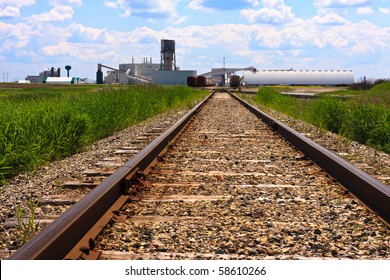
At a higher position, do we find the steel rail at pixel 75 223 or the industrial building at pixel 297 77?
the industrial building at pixel 297 77

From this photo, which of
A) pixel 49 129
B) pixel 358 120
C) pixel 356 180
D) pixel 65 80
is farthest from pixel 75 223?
pixel 65 80

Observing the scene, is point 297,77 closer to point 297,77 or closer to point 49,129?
point 297,77

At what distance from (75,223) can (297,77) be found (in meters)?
114

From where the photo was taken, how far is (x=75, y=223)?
3479 mm

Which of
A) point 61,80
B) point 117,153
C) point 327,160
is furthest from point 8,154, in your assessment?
point 61,80

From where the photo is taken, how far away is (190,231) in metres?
3.94

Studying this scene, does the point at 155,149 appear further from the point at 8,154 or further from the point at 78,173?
the point at 8,154

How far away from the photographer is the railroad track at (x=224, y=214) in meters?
3.47

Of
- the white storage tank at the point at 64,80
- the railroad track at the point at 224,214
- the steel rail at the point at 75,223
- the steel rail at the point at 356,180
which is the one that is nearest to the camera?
the steel rail at the point at 75,223

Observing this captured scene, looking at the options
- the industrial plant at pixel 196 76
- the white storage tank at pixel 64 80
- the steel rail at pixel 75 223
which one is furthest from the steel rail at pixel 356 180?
the white storage tank at pixel 64 80

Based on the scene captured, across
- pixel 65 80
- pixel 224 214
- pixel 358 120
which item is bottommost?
pixel 224 214

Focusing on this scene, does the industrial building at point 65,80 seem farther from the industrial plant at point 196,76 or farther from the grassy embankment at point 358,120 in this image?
the grassy embankment at point 358,120

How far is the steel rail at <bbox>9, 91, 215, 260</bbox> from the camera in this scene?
9.48ft

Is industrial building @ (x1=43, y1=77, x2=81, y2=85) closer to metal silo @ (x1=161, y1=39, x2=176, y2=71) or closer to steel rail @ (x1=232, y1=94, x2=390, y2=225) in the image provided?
metal silo @ (x1=161, y1=39, x2=176, y2=71)
